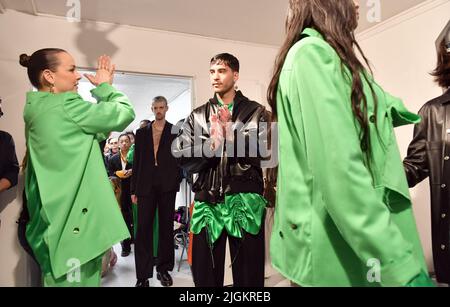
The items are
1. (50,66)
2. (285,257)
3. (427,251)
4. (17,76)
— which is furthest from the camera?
(427,251)

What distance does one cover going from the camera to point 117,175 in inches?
101

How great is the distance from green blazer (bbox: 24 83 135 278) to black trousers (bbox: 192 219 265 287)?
0.40 meters

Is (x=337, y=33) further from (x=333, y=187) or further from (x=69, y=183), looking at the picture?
(x=69, y=183)

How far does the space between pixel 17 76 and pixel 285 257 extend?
210 centimetres

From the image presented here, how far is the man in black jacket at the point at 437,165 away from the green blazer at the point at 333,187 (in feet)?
2.37

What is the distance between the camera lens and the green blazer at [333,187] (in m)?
0.52

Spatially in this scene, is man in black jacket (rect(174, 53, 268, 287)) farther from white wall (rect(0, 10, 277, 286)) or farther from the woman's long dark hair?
white wall (rect(0, 10, 277, 286))

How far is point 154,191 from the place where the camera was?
2.35 meters

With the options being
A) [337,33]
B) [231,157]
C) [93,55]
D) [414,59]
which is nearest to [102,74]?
[231,157]

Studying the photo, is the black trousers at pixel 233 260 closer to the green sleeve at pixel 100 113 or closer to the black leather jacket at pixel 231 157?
the black leather jacket at pixel 231 157

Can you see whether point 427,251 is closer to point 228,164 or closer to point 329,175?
point 228,164
